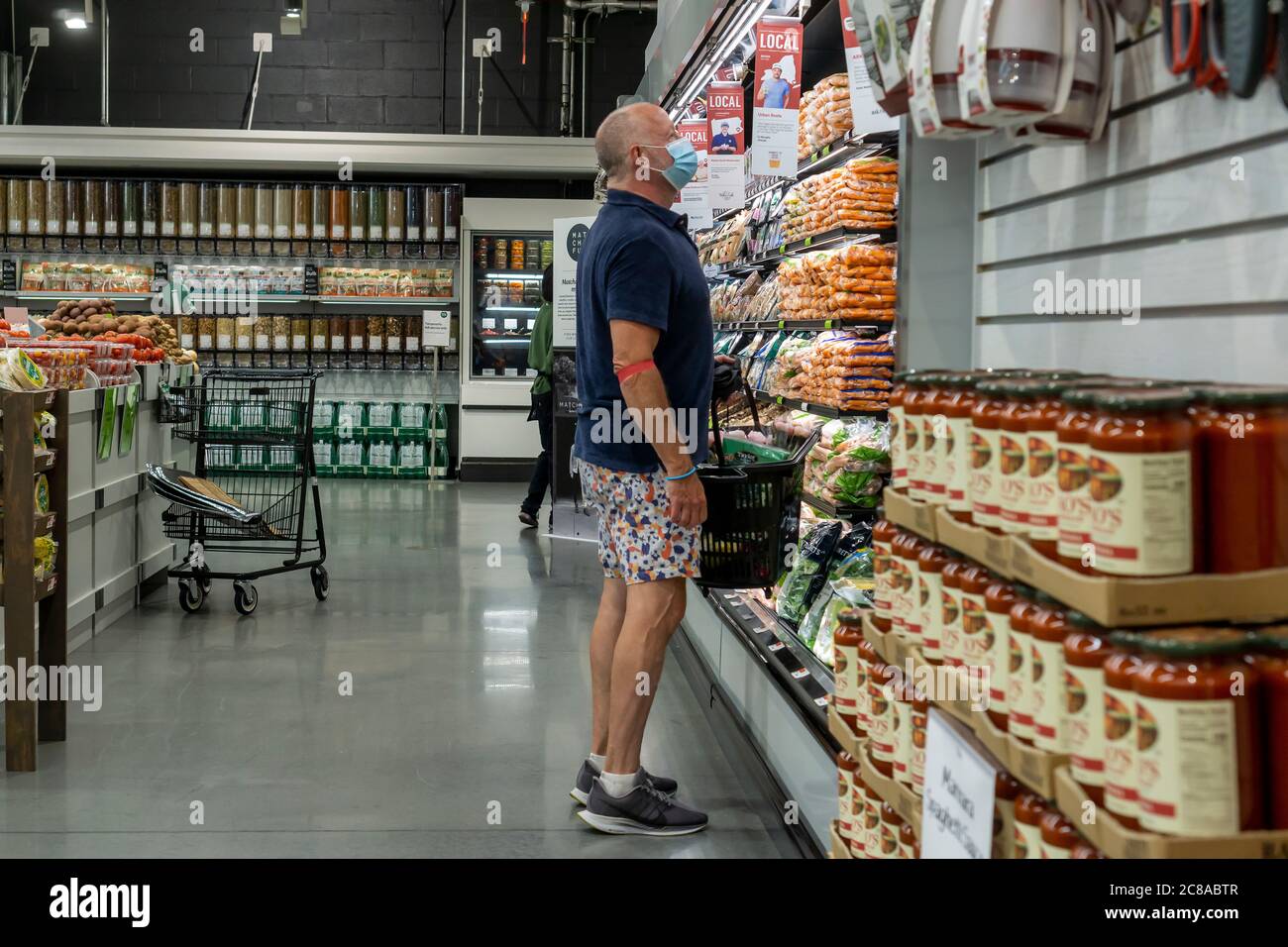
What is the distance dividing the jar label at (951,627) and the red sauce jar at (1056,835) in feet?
0.92

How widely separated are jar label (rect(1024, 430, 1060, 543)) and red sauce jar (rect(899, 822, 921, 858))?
58 cm

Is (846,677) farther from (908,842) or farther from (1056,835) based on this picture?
(1056,835)

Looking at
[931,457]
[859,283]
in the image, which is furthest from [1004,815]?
[859,283]

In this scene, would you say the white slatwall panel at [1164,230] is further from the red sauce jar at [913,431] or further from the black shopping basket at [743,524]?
the black shopping basket at [743,524]

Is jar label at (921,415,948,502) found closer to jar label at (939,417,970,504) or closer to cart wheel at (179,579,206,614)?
jar label at (939,417,970,504)

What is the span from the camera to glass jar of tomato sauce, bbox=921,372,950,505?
1.78 meters

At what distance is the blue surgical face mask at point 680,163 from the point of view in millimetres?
3293

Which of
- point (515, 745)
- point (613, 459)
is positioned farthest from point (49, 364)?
point (613, 459)

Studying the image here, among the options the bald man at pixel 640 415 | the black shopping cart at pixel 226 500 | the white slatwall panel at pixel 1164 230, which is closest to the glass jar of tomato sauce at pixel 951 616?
the white slatwall panel at pixel 1164 230

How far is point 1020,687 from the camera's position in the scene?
1496 mm

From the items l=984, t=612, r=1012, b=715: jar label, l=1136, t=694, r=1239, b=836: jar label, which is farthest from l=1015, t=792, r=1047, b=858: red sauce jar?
l=1136, t=694, r=1239, b=836: jar label
